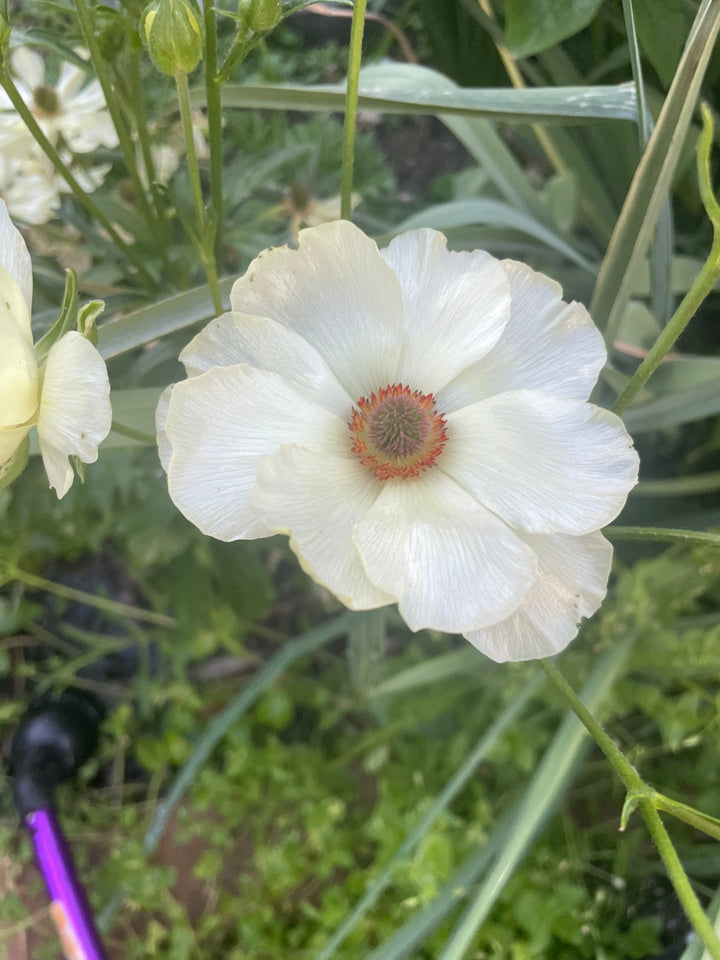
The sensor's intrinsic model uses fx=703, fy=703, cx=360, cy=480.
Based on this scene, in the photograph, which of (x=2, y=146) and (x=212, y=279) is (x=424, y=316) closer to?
(x=212, y=279)

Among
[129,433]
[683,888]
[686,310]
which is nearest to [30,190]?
[129,433]

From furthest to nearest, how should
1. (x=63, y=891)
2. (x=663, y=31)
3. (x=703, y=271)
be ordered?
(x=63, y=891), (x=663, y=31), (x=703, y=271)

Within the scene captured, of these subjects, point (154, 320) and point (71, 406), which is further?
point (154, 320)

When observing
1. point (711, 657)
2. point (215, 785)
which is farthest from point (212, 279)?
point (215, 785)

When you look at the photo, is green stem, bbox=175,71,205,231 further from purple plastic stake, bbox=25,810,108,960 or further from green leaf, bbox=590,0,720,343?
purple plastic stake, bbox=25,810,108,960

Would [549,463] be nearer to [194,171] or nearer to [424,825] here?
[194,171]

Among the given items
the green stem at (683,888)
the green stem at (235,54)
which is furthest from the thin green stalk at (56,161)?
the green stem at (683,888)

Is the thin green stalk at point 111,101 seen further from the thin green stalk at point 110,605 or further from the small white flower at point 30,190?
the thin green stalk at point 110,605

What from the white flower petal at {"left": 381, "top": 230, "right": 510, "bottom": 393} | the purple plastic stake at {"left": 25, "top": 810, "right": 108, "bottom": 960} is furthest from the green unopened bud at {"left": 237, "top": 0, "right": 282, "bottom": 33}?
the purple plastic stake at {"left": 25, "top": 810, "right": 108, "bottom": 960}
